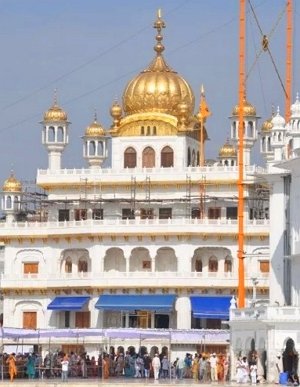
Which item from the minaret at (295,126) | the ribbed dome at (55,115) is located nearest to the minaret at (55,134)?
the ribbed dome at (55,115)

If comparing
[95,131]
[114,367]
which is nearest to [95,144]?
[95,131]

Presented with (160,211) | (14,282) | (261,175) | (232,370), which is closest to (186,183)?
(160,211)

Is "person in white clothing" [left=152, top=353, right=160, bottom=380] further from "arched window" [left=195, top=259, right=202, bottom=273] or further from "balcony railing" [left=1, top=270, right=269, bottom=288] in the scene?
"arched window" [left=195, top=259, right=202, bottom=273]

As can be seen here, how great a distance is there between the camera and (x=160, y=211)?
111 m

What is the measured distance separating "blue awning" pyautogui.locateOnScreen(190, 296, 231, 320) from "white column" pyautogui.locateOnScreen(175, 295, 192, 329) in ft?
1.28

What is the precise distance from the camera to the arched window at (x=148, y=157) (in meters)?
112

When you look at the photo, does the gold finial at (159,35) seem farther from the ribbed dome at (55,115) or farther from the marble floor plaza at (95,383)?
the marble floor plaza at (95,383)

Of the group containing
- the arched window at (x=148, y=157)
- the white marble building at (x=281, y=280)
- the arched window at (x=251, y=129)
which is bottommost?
the white marble building at (x=281, y=280)

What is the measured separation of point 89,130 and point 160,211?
7897mm

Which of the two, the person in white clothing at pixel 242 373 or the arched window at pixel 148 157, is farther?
the arched window at pixel 148 157

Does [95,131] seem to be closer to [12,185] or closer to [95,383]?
[12,185]

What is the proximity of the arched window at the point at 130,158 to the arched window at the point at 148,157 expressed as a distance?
2.12ft

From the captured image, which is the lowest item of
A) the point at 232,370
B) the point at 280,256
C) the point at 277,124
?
the point at 232,370

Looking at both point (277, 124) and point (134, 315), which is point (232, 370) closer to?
point (277, 124)
